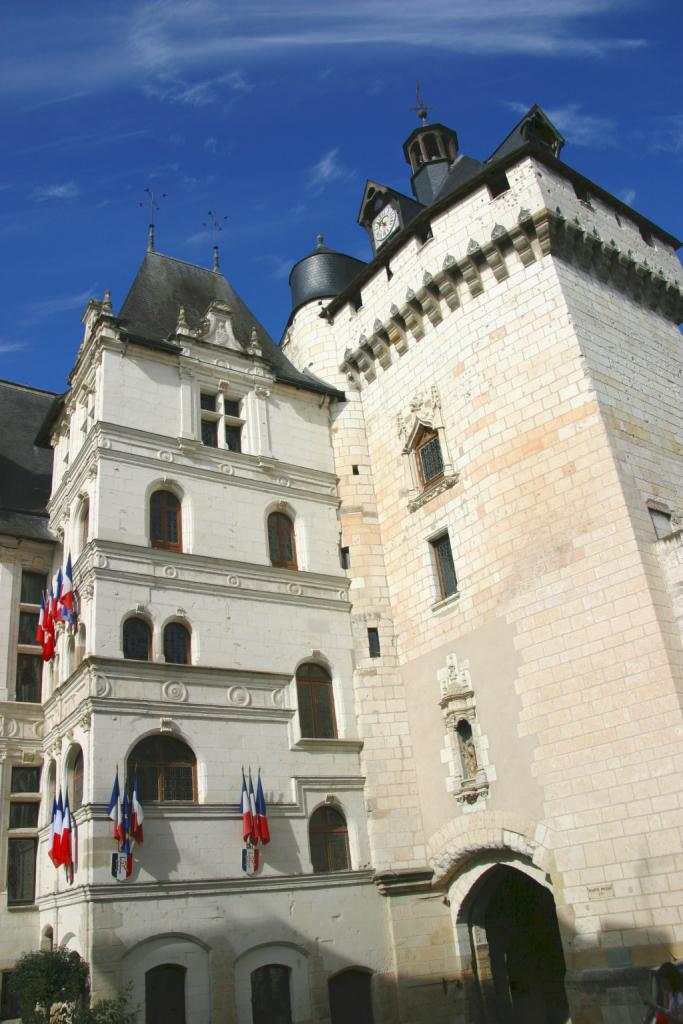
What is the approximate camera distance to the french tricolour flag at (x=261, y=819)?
55.0ft

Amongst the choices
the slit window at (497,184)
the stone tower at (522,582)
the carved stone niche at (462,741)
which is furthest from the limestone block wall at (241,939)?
the slit window at (497,184)

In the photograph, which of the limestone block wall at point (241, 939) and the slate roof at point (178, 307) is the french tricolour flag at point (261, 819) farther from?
the slate roof at point (178, 307)

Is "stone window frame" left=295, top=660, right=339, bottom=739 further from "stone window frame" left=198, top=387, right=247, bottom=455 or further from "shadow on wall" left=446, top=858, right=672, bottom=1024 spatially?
"stone window frame" left=198, top=387, right=247, bottom=455

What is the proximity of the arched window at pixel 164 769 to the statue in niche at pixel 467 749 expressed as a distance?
5.39 meters

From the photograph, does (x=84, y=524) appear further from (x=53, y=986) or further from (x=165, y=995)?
(x=165, y=995)

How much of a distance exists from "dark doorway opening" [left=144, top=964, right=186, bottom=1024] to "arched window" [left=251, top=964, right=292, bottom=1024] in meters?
1.41

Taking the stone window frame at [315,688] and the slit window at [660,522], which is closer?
the slit window at [660,522]

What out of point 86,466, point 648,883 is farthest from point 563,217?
point 648,883

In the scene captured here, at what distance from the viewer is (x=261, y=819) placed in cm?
1688

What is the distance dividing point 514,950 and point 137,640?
10.6 meters

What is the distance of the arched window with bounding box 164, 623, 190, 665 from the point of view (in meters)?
18.0

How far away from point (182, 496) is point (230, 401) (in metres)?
3.55

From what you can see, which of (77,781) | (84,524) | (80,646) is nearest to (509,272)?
(84,524)

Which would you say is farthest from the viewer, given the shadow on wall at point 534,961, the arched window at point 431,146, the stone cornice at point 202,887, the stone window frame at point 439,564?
the arched window at point 431,146
